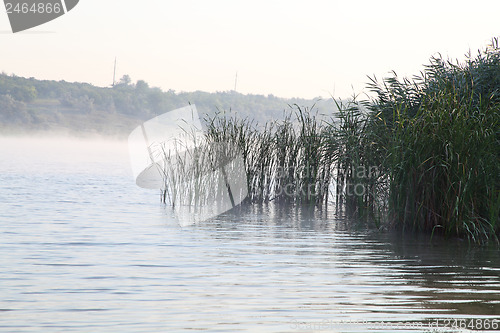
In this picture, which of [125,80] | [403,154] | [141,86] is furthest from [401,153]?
[125,80]

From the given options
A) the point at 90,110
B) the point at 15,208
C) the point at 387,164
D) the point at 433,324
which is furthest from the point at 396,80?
the point at 90,110

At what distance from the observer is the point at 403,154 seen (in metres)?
7.78

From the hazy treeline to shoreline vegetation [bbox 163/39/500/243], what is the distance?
37032 mm

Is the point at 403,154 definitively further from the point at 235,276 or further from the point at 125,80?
the point at 125,80

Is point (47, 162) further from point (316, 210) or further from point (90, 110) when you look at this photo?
point (90, 110)

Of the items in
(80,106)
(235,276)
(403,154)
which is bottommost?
(235,276)

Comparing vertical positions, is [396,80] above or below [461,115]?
above

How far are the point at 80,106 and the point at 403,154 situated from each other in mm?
46407

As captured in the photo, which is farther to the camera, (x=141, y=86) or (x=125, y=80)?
(x=125, y=80)

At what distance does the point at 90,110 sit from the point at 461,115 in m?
46.1

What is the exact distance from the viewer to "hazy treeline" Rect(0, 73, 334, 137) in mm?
49375

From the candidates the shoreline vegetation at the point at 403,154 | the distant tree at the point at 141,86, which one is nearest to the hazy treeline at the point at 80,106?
the distant tree at the point at 141,86

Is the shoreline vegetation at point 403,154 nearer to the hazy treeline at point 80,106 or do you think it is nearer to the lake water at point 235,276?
the lake water at point 235,276

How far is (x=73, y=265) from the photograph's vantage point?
6348 mm
